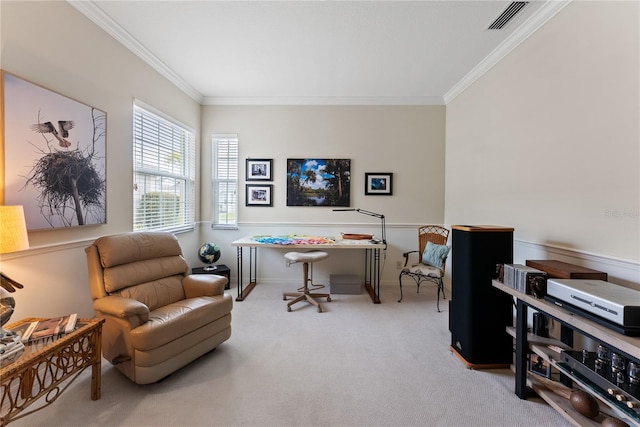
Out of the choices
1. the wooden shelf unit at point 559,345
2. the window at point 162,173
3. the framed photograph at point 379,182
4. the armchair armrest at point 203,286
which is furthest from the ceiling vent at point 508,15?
the window at point 162,173

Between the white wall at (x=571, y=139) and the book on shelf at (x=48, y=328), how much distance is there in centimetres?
343

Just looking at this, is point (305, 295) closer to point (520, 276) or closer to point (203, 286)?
point (203, 286)

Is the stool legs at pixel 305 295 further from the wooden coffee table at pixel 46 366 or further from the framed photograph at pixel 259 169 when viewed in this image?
the wooden coffee table at pixel 46 366

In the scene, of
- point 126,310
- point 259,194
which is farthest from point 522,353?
point 259,194

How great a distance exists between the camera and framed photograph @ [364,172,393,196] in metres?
4.08

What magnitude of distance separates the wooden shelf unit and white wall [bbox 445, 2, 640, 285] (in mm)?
606

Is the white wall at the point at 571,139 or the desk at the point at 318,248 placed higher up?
the white wall at the point at 571,139

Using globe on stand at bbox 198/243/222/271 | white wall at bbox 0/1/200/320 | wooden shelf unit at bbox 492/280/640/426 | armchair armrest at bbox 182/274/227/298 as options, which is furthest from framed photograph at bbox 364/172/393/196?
white wall at bbox 0/1/200/320

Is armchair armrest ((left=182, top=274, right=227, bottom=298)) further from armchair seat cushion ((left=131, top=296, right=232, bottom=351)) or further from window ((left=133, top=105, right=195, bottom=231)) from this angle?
window ((left=133, top=105, right=195, bottom=231))

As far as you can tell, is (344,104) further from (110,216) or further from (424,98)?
(110,216)

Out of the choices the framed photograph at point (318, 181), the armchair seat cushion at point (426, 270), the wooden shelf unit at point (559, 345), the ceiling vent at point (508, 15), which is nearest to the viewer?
the wooden shelf unit at point (559, 345)

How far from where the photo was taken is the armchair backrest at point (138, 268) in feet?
6.51

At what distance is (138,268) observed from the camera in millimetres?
2217

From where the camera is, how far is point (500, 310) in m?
2.00
